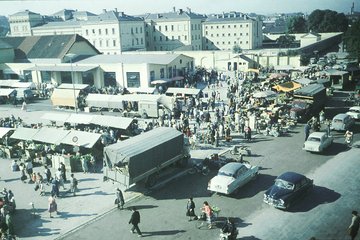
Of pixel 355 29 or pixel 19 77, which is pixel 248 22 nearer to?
pixel 355 29

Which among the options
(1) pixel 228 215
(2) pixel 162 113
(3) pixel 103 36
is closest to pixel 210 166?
(1) pixel 228 215

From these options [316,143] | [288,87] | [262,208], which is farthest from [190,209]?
[288,87]

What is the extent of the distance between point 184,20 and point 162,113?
66.1 metres

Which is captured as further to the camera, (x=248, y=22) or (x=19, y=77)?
(x=248, y=22)

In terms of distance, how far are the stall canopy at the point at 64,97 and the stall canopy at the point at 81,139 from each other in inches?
743

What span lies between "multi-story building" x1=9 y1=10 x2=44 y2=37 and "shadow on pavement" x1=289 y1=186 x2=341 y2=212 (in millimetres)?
121767

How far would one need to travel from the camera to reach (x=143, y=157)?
69.6 feet

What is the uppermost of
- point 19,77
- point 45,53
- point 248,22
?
point 248,22

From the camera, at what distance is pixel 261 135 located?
104 feet

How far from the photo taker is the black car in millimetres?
18359

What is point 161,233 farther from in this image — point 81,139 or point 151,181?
point 81,139

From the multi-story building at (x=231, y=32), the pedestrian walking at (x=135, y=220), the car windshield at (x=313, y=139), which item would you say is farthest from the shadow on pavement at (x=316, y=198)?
the multi-story building at (x=231, y=32)

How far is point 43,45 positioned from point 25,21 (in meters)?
65.8

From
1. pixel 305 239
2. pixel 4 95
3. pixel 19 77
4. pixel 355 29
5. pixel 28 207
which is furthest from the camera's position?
pixel 19 77
